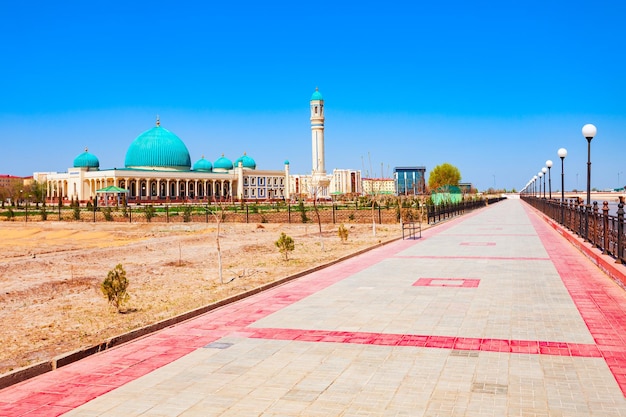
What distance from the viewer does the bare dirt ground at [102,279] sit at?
770 centimetres

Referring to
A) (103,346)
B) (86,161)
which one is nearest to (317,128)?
(86,161)

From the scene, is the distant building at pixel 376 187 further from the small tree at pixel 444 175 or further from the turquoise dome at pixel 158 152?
the turquoise dome at pixel 158 152

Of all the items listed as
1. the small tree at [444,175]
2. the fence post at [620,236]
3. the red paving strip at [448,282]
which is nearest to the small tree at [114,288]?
the red paving strip at [448,282]

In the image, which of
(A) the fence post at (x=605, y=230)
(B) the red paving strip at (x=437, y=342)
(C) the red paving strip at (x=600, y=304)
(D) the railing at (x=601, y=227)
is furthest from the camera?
(A) the fence post at (x=605, y=230)

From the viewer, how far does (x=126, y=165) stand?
286 feet

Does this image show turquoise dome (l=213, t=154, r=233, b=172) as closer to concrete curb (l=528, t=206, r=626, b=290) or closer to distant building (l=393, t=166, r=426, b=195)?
distant building (l=393, t=166, r=426, b=195)

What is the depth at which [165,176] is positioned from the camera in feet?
276

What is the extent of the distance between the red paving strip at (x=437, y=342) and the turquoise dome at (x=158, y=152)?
82.2 meters

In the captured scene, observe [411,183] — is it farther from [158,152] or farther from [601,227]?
[601,227]

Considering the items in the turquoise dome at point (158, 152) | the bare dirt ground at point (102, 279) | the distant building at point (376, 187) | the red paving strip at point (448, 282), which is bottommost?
the bare dirt ground at point (102, 279)

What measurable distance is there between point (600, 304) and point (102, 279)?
10.4 meters

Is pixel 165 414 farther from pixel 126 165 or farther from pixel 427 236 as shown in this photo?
pixel 126 165

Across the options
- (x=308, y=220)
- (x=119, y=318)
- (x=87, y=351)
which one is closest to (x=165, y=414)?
(x=87, y=351)

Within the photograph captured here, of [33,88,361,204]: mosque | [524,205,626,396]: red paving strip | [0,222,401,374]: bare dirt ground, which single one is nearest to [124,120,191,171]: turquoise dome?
[33,88,361,204]: mosque
